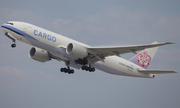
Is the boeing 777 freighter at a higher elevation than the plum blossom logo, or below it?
below

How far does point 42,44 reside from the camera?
31562 millimetres

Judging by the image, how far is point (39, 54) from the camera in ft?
118

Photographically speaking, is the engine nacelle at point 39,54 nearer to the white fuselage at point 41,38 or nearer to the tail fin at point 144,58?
the white fuselage at point 41,38

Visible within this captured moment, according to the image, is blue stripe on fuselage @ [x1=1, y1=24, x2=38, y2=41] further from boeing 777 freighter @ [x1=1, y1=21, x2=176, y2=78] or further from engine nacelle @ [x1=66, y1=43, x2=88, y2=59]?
engine nacelle @ [x1=66, y1=43, x2=88, y2=59]

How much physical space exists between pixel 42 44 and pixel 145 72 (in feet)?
51.6

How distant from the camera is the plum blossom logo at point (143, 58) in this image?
135ft

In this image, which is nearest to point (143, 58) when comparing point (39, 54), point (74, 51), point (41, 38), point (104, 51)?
point (104, 51)

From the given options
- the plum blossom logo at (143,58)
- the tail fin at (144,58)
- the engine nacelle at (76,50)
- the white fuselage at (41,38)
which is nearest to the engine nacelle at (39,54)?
the white fuselage at (41,38)

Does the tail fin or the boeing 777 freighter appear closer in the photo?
the boeing 777 freighter

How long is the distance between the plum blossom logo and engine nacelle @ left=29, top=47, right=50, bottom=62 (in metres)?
13.7

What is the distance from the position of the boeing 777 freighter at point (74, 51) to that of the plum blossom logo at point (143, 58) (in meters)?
1.27

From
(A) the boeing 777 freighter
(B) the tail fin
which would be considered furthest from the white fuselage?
(B) the tail fin

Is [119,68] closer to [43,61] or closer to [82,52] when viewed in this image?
[82,52]

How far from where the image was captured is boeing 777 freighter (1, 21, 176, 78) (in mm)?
31031
